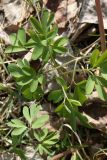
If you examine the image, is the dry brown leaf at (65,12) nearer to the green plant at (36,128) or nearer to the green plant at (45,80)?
the green plant at (45,80)

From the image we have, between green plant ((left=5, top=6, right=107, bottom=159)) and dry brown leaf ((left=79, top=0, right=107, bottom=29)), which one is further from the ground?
dry brown leaf ((left=79, top=0, right=107, bottom=29))

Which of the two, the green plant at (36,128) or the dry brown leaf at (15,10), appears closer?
the green plant at (36,128)

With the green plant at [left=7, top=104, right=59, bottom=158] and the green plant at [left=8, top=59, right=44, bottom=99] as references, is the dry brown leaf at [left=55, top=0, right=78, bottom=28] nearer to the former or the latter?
the green plant at [left=8, top=59, right=44, bottom=99]

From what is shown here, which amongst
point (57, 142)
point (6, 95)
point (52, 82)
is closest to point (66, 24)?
point (52, 82)

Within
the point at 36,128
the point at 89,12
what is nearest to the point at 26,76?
the point at 36,128

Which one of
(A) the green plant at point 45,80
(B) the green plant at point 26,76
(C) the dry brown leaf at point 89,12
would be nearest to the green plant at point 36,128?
(A) the green plant at point 45,80

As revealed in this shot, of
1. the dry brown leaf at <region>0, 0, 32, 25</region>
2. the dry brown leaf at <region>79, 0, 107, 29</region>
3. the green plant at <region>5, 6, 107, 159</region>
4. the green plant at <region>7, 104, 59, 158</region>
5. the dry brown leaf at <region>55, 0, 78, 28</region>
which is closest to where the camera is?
the green plant at <region>5, 6, 107, 159</region>

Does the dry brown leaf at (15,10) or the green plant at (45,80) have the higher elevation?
the dry brown leaf at (15,10)

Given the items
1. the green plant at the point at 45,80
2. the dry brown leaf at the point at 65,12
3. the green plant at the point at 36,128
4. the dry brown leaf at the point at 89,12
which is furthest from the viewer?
A: the dry brown leaf at the point at 65,12

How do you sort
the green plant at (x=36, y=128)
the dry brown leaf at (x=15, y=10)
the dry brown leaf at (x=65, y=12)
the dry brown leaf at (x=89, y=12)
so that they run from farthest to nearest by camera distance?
the dry brown leaf at (x=15, y=10), the dry brown leaf at (x=65, y=12), the dry brown leaf at (x=89, y=12), the green plant at (x=36, y=128)

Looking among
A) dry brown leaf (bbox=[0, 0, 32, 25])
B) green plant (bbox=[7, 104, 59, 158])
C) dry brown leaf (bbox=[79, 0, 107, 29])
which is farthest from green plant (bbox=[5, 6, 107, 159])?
dry brown leaf (bbox=[0, 0, 32, 25])

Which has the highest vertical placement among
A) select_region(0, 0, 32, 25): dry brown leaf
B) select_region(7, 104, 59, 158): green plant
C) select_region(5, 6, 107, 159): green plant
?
select_region(0, 0, 32, 25): dry brown leaf

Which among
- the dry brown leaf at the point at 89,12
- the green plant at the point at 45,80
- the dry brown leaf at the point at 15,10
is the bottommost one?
the green plant at the point at 45,80
